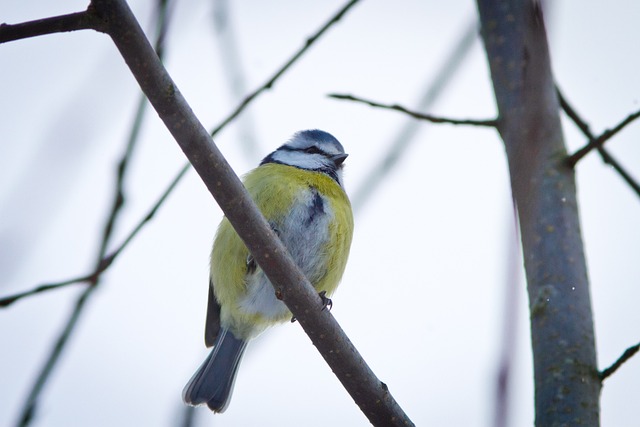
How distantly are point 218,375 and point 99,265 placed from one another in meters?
2.04

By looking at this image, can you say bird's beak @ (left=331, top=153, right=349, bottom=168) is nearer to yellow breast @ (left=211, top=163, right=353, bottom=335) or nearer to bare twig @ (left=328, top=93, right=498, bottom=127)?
yellow breast @ (left=211, top=163, right=353, bottom=335)

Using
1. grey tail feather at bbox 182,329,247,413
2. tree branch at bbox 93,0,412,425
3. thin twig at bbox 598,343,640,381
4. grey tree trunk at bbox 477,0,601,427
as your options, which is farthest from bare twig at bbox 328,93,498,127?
grey tail feather at bbox 182,329,247,413

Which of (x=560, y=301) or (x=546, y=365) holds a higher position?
(x=560, y=301)

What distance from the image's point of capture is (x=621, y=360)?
1.63m

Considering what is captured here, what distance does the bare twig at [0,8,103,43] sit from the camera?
131 centimetres

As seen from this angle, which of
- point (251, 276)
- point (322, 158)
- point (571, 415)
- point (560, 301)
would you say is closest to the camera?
point (571, 415)

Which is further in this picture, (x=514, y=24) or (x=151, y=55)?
(x=514, y=24)

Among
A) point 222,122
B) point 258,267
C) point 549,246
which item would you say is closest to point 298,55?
point 222,122

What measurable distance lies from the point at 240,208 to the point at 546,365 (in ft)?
2.70

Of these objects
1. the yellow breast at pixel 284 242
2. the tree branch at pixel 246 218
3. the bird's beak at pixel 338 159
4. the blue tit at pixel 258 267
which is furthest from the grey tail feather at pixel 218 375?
the tree branch at pixel 246 218

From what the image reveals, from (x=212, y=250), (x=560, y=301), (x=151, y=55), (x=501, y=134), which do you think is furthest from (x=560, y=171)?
(x=212, y=250)

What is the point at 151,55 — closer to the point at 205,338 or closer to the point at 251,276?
the point at 251,276

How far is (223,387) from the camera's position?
3.24 metres

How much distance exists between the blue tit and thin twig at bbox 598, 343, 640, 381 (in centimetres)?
141
